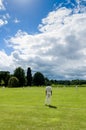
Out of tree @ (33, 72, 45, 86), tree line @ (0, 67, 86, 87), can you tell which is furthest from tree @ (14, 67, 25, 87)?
tree @ (33, 72, 45, 86)

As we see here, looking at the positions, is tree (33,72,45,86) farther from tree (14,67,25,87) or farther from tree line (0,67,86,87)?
tree (14,67,25,87)

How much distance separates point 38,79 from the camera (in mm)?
182750

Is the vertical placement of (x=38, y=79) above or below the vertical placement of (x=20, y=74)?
below

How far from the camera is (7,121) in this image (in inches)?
680

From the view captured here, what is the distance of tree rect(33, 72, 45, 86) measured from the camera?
593 ft

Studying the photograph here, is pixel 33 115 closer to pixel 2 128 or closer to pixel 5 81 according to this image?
pixel 2 128

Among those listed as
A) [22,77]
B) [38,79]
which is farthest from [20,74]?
[38,79]

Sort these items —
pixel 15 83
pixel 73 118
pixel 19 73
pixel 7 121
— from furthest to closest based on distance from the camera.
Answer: pixel 19 73
pixel 15 83
pixel 73 118
pixel 7 121

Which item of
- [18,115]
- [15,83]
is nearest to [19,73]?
[15,83]

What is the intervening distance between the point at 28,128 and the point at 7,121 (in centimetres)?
257

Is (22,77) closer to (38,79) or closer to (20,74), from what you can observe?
(20,74)

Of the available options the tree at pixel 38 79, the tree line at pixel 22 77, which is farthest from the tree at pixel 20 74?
the tree at pixel 38 79

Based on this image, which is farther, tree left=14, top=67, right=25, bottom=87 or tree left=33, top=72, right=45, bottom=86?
tree left=33, top=72, right=45, bottom=86

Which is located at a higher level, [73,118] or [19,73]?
[19,73]
